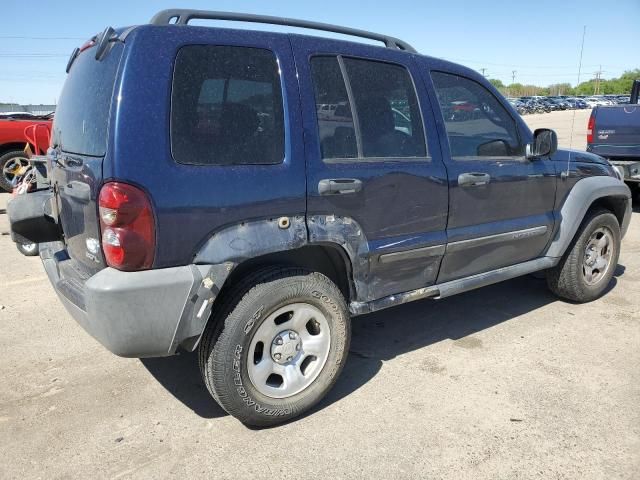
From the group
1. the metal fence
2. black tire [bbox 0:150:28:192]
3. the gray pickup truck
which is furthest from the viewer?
the metal fence

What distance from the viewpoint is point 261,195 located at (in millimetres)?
2570

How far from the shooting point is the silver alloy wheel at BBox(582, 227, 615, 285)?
455cm

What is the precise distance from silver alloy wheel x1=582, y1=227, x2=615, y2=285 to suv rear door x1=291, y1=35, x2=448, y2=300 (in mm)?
1903

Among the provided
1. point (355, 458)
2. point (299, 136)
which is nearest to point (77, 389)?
point (355, 458)

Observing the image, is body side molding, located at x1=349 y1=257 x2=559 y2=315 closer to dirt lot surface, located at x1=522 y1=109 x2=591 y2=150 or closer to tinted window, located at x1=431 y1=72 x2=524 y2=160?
tinted window, located at x1=431 y1=72 x2=524 y2=160

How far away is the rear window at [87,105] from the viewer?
8.04 ft

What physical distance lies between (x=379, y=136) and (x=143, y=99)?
4.42 ft

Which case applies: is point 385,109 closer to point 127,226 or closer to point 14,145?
point 127,226

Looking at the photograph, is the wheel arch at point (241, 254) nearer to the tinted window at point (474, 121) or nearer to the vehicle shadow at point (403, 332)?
the vehicle shadow at point (403, 332)

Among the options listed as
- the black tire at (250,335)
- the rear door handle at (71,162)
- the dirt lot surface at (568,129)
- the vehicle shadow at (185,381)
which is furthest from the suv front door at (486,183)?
the dirt lot surface at (568,129)

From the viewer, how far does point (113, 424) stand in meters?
2.84

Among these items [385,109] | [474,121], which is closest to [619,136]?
[474,121]

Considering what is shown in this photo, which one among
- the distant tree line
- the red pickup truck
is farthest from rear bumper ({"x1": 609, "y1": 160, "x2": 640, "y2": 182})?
the distant tree line

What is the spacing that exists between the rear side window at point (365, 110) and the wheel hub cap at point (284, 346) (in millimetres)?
961
